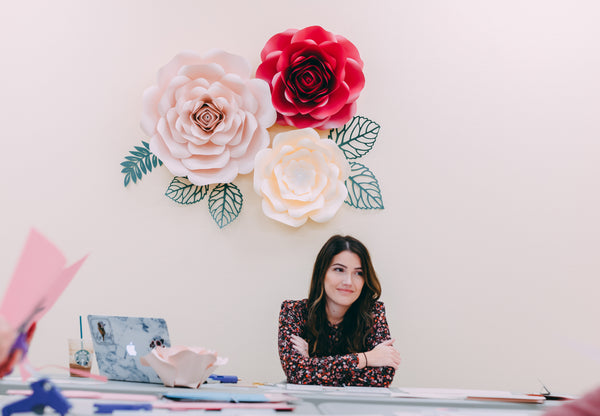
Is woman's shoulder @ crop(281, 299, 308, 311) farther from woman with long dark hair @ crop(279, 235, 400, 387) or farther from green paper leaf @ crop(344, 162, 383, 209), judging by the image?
green paper leaf @ crop(344, 162, 383, 209)

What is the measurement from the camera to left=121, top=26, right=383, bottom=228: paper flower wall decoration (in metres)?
2.06

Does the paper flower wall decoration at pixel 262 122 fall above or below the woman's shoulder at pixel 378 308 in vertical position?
above

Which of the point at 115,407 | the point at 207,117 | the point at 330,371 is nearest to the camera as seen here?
the point at 115,407

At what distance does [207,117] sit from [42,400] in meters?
1.54

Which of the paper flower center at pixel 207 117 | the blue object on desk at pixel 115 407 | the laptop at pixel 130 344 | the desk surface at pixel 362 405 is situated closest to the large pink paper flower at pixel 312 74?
the paper flower center at pixel 207 117

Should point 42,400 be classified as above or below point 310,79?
below

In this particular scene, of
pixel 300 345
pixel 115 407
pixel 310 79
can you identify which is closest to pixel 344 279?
pixel 300 345

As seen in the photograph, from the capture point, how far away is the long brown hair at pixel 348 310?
1.91 m

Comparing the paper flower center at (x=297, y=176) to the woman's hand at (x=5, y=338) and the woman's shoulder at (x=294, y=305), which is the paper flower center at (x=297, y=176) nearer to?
the woman's shoulder at (x=294, y=305)

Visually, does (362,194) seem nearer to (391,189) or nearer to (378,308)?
(391,189)

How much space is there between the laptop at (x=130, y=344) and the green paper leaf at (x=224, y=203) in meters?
0.91

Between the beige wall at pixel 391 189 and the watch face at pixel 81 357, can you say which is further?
the beige wall at pixel 391 189

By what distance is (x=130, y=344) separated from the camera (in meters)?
1.24

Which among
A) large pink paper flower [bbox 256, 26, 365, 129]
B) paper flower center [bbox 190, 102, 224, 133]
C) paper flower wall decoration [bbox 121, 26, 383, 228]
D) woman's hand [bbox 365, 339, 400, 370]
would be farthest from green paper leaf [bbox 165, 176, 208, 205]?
woman's hand [bbox 365, 339, 400, 370]
